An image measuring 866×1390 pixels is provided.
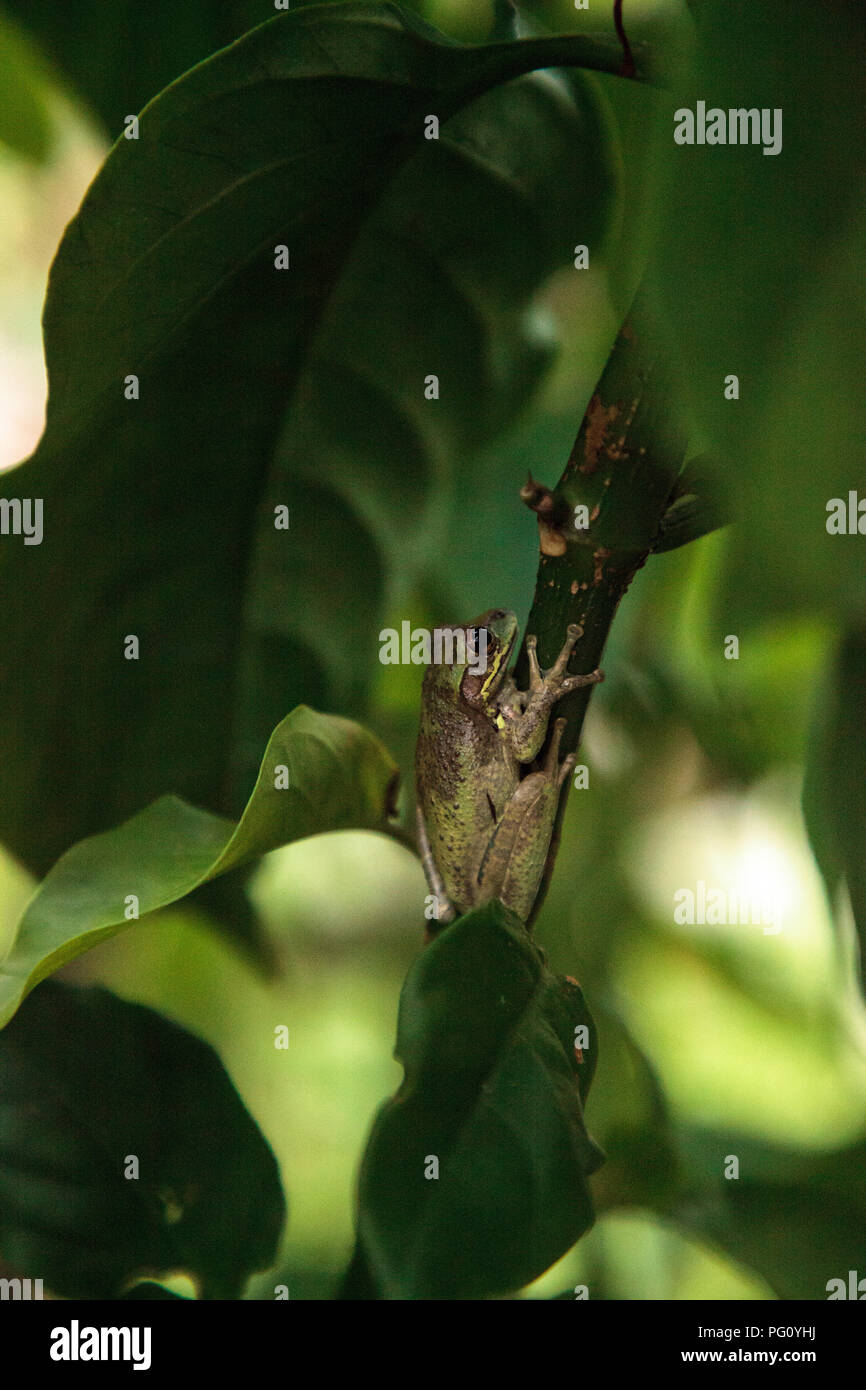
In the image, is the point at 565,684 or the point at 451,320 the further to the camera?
the point at 451,320

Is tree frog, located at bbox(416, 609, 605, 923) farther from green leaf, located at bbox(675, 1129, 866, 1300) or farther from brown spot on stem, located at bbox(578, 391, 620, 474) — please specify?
green leaf, located at bbox(675, 1129, 866, 1300)

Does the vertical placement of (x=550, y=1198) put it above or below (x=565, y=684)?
below

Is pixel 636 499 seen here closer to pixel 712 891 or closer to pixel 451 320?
A: pixel 451 320

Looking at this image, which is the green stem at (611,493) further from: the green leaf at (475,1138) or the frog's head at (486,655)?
the frog's head at (486,655)

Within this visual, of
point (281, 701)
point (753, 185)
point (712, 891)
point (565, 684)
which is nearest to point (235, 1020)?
point (281, 701)

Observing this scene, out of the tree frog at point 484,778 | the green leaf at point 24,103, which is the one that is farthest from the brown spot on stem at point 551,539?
the green leaf at point 24,103

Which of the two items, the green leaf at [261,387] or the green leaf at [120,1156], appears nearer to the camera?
the green leaf at [261,387]

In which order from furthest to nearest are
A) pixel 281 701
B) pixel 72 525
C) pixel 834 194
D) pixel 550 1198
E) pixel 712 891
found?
pixel 712 891 → pixel 281 701 → pixel 72 525 → pixel 550 1198 → pixel 834 194
